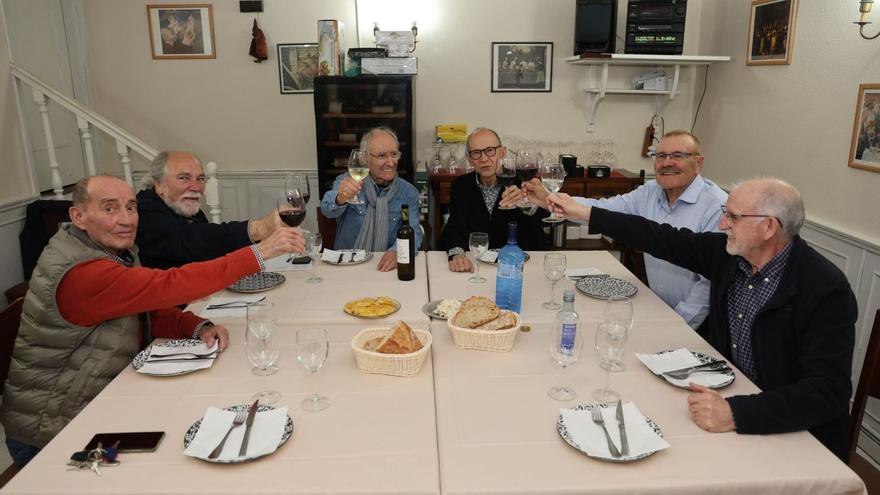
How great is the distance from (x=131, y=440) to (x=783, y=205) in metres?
1.82

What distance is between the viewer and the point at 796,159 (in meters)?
3.51

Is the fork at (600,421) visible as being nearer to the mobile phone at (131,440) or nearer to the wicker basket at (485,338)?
the wicker basket at (485,338)

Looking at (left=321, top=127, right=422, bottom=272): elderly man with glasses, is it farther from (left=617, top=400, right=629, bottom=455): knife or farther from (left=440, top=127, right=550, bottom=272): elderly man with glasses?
(left=617, top=400, right=629, bottom=455): knife

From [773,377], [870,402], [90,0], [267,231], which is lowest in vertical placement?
[870,402]

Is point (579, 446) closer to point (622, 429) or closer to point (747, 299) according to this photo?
point (622, 429)

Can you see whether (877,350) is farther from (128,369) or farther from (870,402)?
(128,369)

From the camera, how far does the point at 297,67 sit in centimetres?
476

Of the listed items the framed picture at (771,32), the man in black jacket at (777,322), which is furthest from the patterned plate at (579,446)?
the framed picture at (771,32)

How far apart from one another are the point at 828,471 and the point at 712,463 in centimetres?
24

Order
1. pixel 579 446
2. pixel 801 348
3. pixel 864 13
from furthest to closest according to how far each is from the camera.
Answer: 1. pixel 864 13
2. pixel 801 348
3. pixel 579 446

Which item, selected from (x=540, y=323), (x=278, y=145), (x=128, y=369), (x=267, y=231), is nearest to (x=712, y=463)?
(x=540, y=323)

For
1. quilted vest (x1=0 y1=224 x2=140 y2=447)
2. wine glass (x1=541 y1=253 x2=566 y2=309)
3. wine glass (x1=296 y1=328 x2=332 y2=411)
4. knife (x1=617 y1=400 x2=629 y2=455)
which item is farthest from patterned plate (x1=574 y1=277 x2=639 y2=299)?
quilted vest (x1=0 y1=224 x2=140 y2=447)

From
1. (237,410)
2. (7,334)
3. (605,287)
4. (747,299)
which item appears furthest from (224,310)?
(747,299)

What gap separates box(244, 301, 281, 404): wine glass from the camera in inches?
60.9
